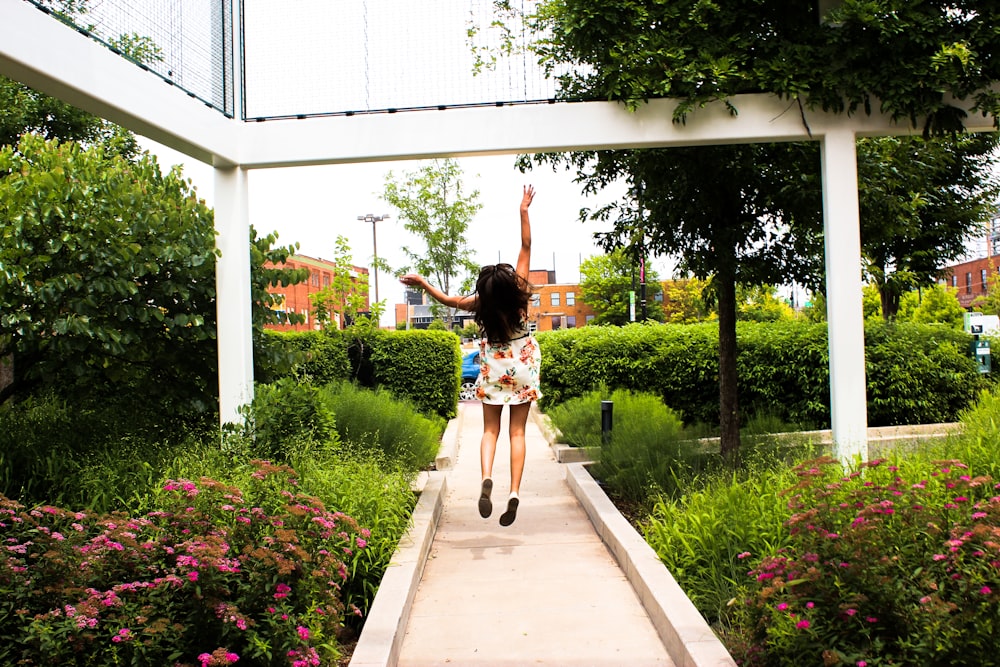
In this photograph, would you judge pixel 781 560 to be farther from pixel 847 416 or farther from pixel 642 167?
pixel 642 167

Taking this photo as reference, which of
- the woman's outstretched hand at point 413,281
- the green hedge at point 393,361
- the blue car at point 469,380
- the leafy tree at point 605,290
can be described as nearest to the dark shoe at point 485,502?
the woman's outstretched hand at point 413,281

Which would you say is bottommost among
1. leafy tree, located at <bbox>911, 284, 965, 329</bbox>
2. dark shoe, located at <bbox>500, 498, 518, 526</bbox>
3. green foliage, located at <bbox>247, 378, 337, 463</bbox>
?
dark shoe, located at <bbox>500, 498, 518, 526</bbox>

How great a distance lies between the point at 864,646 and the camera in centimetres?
294

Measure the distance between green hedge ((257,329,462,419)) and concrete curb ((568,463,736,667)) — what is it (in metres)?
7.70

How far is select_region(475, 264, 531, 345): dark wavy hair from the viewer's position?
5582 mm

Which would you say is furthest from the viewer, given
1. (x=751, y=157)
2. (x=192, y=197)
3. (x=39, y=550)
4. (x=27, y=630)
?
(x=192, y=197)

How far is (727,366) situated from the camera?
7.60 m

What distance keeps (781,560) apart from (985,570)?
803 mm

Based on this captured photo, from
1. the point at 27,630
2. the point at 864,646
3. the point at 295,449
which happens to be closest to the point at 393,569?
the point at 295,449

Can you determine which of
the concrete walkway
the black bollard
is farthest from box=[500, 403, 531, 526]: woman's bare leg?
the black bollard

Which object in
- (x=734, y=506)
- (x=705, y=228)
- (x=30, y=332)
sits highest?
(x=705, y=228)

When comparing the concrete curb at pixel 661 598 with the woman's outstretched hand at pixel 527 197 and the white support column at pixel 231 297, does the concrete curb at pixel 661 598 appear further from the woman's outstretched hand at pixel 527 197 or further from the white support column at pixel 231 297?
the white support column at pixel 231 297

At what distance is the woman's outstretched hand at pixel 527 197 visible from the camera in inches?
219

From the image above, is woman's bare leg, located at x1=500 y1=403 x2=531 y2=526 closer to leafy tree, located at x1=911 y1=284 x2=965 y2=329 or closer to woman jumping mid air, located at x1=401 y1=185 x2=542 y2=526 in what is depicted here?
woman jumping mid air, located at x1=401 y1=185 x2=542 y2=526
